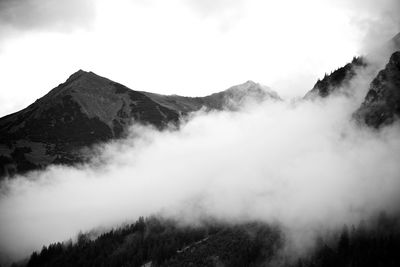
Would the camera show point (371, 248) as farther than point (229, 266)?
No

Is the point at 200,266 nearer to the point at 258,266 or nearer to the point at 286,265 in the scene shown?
the point at 258,266

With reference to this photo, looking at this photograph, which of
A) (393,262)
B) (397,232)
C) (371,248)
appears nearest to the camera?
(393,262)

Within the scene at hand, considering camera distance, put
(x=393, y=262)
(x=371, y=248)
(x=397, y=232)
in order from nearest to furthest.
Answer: (x=393, y=262) → (x=371, y=248) → (x=397, y=232)

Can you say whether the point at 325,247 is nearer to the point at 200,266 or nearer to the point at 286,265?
the point at 286,265

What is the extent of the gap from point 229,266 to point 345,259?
209ft

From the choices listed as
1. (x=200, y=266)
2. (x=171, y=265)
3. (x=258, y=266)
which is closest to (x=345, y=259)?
(x=258, y=266)

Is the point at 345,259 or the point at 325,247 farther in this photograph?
the point at 325,247

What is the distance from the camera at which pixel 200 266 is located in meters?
200

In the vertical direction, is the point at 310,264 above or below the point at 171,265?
below

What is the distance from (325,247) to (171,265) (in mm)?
92366

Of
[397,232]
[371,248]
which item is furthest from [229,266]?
[397,232]

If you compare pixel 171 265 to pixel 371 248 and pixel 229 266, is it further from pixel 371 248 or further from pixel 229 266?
pixel 371 248

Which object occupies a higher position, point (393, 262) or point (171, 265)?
point (171, 265)

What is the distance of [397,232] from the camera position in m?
194
